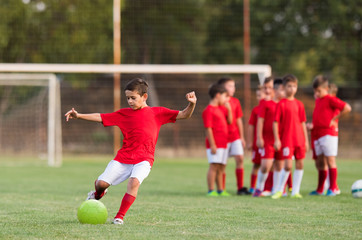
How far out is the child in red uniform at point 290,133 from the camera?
31.3ft

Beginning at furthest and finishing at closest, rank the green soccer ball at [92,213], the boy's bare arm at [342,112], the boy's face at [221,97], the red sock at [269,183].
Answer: the red sock at [269,183], the boy's face at [221,97], the boy's bare arm at [342,112], the green soccer ball at [92,213]

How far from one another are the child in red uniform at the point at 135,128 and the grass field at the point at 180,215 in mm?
502

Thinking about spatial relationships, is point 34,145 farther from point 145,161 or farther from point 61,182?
point 145,161

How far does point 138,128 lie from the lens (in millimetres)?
6711

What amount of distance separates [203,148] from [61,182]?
1191cm

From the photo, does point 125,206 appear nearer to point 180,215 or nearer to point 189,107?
point 180,215

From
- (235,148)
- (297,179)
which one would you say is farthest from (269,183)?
(235,148)

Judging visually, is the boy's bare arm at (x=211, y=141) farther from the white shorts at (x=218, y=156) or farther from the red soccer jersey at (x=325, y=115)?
the red soccer jersey at (x=325, y=115)

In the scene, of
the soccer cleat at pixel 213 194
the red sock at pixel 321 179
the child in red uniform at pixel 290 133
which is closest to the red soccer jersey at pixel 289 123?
the child in red uniform at pixel 290 133

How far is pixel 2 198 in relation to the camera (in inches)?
367

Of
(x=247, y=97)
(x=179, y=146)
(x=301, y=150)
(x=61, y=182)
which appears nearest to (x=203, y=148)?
(x=179, y=146)

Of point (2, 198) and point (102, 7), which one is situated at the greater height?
point (102, 7)

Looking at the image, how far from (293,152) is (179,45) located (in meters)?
18.3

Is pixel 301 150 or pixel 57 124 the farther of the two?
pixel 57 124
